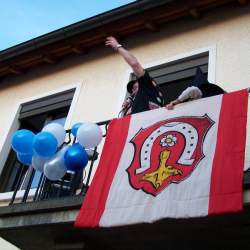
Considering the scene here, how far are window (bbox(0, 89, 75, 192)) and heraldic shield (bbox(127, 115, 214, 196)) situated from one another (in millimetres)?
3558

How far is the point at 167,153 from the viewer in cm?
491

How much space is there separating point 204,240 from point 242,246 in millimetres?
361

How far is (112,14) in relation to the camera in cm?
827

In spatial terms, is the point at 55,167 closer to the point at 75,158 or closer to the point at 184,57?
the point at 75,158

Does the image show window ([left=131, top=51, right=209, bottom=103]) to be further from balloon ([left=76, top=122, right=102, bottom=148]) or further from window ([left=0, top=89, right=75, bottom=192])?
balloon ([left=76, top=122, right=102, bottom=148])

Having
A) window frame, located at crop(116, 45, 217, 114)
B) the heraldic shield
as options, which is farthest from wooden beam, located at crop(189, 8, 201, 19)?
the heraldic shield

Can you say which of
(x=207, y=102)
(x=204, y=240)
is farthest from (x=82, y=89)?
(x=204, y=240)

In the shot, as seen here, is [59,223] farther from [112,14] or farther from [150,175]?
[112,14]

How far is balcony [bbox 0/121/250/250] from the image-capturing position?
4.44 metres

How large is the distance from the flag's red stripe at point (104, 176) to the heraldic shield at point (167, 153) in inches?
10.0

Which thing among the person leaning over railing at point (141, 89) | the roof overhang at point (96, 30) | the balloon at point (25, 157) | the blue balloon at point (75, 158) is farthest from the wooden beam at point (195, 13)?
the balloon at point (25, 157)

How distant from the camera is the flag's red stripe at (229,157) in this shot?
4141 mm

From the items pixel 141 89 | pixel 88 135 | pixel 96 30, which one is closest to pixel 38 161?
pixel 88 135

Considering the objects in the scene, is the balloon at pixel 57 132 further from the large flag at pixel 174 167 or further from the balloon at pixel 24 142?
the large flag at pixel 174 167
